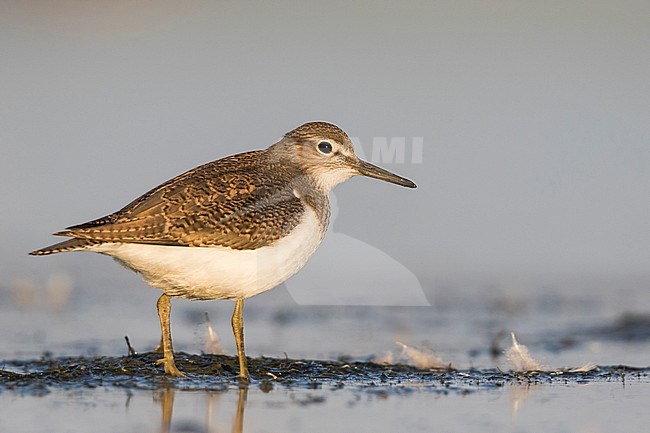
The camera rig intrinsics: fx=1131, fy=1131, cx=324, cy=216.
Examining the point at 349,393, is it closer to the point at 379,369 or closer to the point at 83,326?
the point at 379,369

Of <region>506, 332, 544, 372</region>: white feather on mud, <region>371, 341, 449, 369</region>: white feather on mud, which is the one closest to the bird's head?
<region>371, 341, 449, 369</region>: white feather on mud

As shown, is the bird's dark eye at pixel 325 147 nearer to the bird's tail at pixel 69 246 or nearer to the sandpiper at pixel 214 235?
the sandpiper at pixel 214 235

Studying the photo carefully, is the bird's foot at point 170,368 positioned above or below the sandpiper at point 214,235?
below

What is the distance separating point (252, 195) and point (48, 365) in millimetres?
2032

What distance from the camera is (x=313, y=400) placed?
7293 mm

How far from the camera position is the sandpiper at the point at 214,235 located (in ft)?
25.5

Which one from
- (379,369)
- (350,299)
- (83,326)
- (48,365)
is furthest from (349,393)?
(350,299)

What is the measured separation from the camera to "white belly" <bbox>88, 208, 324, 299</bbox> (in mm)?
7773

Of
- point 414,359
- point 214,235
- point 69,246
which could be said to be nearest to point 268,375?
point 214,235

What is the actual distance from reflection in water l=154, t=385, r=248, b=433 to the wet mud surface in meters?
0.17

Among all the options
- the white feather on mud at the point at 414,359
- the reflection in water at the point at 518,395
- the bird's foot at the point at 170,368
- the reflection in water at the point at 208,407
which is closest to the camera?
the reflection in water at the point at 208,407
